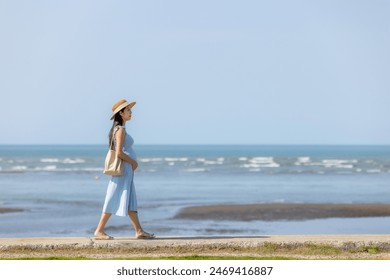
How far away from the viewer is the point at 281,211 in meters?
21.8

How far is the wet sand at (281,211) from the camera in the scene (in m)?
20.4

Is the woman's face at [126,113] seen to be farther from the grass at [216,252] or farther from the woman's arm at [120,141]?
Answer: the grass at [216,252]

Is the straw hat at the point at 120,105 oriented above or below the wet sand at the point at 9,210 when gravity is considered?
above

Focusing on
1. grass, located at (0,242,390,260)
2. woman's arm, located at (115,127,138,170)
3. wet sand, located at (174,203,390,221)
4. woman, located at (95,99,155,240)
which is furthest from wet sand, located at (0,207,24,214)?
woman's arm, located at (115,127,138,170)

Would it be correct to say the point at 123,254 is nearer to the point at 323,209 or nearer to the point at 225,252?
the point at 225,252

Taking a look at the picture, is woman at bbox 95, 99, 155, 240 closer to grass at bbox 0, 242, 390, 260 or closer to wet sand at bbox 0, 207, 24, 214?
grass at bbox 0, 242, 390, 260

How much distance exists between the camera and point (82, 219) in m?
19.3

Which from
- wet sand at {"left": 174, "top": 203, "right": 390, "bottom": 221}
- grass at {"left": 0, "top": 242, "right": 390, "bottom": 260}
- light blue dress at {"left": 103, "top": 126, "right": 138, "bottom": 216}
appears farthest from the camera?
wet sand at {"left": 174, "top": 203, "right": 390, "bottom": 221}

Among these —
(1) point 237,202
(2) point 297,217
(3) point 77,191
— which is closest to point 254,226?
(2) point 297,217

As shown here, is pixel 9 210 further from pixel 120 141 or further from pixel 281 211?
pixel 120 141

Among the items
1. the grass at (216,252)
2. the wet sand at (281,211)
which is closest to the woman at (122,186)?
the grass at (216,252)

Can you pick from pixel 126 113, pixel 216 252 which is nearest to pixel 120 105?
pixel 126 113

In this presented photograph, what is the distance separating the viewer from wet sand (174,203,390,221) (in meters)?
20.4

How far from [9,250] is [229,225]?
929 centimetres
